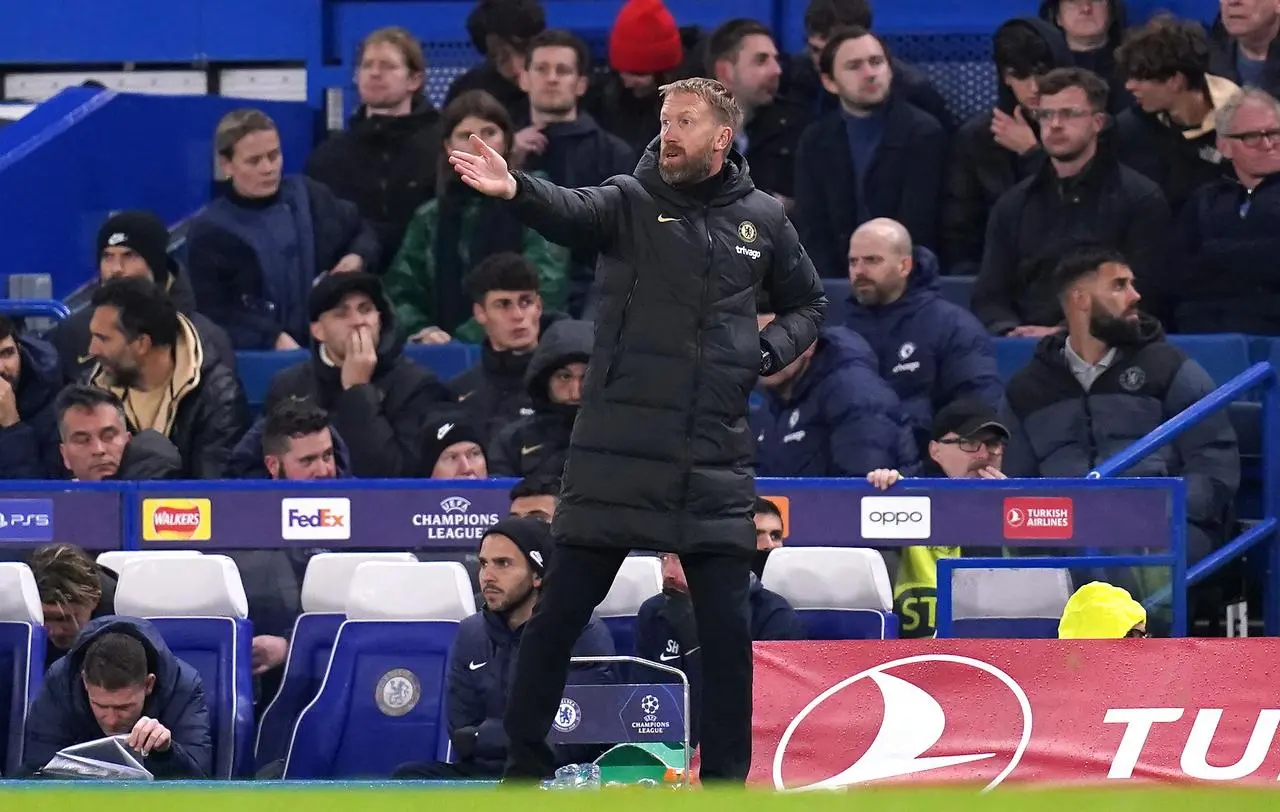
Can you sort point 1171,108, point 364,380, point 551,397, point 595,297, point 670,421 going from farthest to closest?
point 1171,108
point 364,380
point 551,397
point 595,297
point 670,421

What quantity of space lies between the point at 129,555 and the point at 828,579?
269 cm

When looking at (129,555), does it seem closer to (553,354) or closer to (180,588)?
(180,588)

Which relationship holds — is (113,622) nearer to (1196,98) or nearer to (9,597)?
(9,597)

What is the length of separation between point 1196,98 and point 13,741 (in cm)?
599

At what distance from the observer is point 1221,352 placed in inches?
437

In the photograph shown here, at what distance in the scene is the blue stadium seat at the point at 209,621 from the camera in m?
9.47

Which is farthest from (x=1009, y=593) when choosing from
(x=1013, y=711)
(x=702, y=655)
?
(x=702, y=655)

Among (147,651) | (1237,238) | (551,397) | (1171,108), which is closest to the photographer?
(147,651)

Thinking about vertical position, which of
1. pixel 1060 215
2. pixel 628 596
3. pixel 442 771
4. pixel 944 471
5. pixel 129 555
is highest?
pixel 1060 215

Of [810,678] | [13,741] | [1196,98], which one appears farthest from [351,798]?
[1196,98]

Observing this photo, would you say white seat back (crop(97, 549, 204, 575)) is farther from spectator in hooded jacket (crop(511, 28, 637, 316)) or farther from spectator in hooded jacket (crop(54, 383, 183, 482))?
spectator in hooded jacket (crop(511, 28, 637, 316))

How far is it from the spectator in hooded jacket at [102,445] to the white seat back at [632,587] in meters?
2.12

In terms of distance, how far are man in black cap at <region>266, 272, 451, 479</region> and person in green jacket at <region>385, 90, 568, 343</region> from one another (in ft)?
1.86

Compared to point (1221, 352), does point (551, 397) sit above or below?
below
